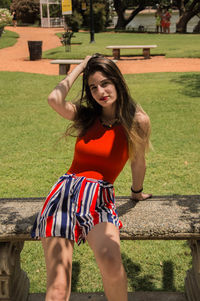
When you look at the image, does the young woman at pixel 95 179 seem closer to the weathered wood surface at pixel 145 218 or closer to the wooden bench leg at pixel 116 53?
the weathered wood surface at pixel 145 218

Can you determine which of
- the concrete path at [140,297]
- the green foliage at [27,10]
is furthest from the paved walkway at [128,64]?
the green foliage at [27,10]

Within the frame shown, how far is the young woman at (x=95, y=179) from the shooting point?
227cm

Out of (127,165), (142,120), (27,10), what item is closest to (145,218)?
(142,120)

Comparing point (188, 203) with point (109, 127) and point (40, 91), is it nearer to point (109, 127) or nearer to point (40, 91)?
point (109, 127)

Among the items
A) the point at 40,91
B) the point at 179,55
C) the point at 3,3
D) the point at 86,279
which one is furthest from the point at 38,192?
the point at 3,3

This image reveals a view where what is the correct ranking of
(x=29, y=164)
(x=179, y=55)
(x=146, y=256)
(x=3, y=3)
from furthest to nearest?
(x=3, y=3), (x=179, y=55), (x=29, y=164), (x=146, y=256)

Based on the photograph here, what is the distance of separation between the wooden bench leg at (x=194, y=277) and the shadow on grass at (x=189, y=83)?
323 inches

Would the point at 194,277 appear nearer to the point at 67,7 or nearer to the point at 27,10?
the point at 67,7

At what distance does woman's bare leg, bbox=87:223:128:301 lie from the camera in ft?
7.34

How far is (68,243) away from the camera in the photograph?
238cm

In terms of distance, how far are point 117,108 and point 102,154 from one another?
46 cm

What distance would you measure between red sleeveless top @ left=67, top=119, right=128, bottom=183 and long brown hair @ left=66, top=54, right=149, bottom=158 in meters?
0.07

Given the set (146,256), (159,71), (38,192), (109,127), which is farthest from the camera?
(159,71)

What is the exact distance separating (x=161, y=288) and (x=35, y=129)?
551cm
